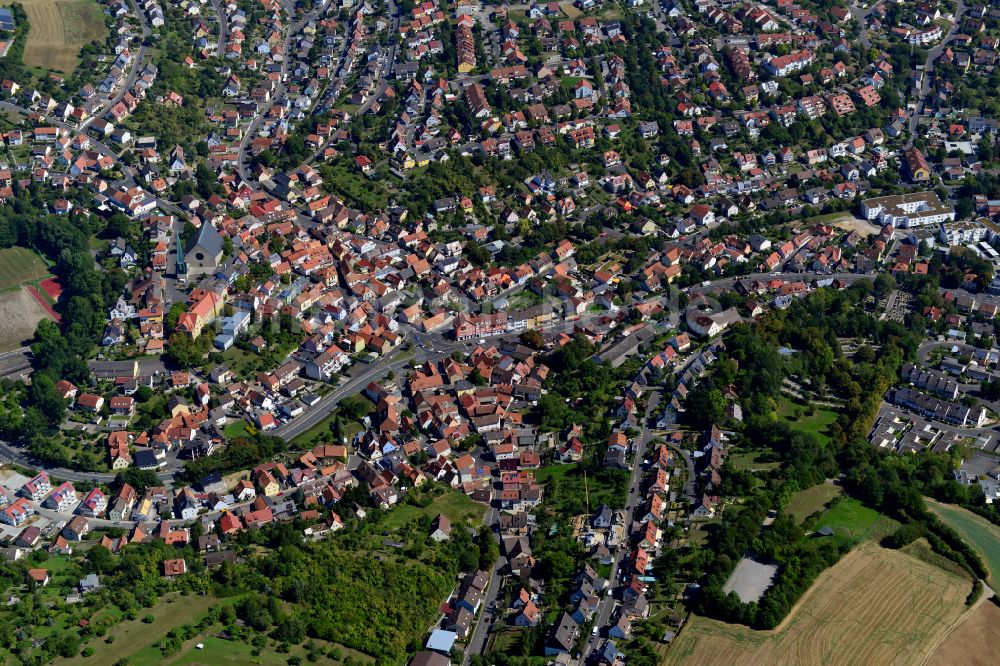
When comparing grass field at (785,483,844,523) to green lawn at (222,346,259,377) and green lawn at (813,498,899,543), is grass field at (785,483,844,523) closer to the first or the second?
green lawn at (813,498,899,543)

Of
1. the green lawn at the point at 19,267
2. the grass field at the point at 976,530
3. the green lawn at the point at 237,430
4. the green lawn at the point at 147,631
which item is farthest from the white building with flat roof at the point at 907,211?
the green lawn at the point at 19,267

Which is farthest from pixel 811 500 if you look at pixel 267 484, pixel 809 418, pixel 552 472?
pixel 267 484

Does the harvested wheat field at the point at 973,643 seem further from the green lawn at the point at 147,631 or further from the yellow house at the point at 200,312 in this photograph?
the yellow house at the point at 200,312

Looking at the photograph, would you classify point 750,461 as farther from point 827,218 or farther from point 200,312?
point 200,312

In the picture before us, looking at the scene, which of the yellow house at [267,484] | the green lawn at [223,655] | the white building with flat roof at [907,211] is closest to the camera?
the green lawn at [223,655]

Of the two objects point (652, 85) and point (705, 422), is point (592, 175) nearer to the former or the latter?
point (652, 85)

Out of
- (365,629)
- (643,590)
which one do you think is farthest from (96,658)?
(643,590)

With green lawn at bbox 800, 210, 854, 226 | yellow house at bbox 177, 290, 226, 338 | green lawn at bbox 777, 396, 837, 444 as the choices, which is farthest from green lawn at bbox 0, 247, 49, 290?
green lawn at bbox 800, 210, 854, 226
